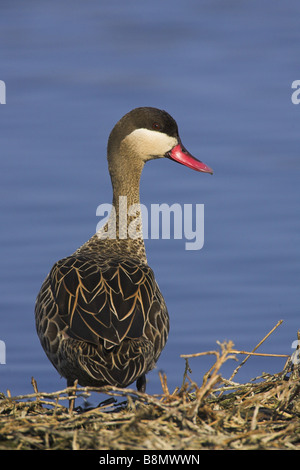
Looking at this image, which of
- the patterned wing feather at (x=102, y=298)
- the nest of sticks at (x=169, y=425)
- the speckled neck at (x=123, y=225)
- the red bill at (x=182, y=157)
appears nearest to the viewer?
the nest of sticks at (x=169, y=425)

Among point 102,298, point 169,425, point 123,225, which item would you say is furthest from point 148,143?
point 169,425

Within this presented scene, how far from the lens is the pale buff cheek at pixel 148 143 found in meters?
7.73

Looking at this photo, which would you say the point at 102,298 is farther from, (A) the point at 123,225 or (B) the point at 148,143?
(B) the point at 148,143

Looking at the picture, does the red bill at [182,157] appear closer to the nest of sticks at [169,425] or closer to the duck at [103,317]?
the duck at [103,317]

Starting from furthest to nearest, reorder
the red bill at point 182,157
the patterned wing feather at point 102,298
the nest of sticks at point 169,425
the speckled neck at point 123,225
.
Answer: the red bill at point 182,157, the speckled neck at point 123,225, the patterned wing feather at point 102,298, the nest of sticks at point 169,425

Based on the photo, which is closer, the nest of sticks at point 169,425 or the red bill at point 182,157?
the nest of sticks at point 169,425

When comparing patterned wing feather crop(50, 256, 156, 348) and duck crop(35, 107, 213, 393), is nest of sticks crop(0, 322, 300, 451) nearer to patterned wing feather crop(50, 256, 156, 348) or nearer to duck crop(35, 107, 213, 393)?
duck crop(35, 107, 213, 393)

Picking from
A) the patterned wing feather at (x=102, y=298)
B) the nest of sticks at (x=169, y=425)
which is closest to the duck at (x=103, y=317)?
the patterned wing feather at (x=102, y=298)

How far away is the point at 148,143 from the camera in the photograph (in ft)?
25.6

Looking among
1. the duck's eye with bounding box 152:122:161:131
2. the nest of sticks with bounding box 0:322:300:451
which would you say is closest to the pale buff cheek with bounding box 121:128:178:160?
the duck's eye with bounding box 152:122:161:131

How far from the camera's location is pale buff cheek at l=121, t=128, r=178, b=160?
305 inches

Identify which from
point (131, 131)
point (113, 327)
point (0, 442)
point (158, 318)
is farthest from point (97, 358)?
point (131, 131)
